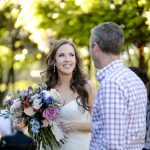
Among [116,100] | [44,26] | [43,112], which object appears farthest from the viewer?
[44,26]

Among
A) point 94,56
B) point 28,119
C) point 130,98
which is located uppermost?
point 94,56

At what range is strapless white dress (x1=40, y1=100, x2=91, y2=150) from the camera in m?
5.95

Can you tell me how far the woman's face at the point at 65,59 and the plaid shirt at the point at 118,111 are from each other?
194 centimetres

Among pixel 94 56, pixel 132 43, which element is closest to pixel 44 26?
pixel 132 43

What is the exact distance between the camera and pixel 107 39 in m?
4.14

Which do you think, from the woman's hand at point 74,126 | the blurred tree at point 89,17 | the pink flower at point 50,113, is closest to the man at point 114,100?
the pink flower at point 50,113

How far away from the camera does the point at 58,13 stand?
11.7 m

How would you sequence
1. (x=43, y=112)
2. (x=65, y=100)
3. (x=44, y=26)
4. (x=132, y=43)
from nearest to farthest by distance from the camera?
(x=43, y=112)
(x=65, y=100)
(x=132, y=43)
(x=44, y=26)

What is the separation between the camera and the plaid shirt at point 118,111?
3943 mm

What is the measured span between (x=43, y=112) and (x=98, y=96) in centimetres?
153

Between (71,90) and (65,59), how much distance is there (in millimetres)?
350

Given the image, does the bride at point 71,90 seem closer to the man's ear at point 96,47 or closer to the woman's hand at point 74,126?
the woman's hand at point 74,126

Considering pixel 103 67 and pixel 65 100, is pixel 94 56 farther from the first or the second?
pixel 65 100

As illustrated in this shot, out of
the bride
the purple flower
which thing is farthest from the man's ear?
the bride
